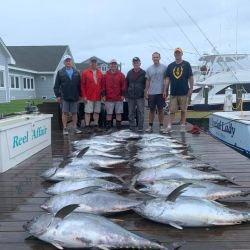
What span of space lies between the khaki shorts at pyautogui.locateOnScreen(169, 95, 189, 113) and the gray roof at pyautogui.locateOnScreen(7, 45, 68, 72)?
28234 mm

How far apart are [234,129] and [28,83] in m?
27.7

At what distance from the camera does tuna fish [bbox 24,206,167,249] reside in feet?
9.27

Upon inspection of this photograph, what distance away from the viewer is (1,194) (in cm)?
439

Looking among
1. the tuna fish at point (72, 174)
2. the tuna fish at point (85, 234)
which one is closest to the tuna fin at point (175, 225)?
the tuna fish at point (85, 234)

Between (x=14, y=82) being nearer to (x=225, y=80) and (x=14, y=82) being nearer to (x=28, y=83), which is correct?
(x=28, y=83)

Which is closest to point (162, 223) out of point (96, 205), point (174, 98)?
point (96, 205)

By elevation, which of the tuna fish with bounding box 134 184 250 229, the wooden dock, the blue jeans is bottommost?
the wooden dock

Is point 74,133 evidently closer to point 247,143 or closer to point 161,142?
point 161,142

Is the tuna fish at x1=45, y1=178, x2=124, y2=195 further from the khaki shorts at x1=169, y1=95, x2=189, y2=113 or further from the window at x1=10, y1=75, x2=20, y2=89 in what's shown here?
the window at x1=10, y1=75, x2=20, y2=89

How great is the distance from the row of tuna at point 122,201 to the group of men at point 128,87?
353cm

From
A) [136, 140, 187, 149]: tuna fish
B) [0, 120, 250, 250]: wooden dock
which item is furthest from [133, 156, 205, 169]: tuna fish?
[136, 140, 187, 149]: tuna fish

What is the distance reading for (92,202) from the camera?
349 centimetres

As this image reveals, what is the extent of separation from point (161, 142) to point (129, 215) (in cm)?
337

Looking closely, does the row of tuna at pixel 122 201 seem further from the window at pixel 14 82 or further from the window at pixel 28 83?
the window at pixel 28 83
